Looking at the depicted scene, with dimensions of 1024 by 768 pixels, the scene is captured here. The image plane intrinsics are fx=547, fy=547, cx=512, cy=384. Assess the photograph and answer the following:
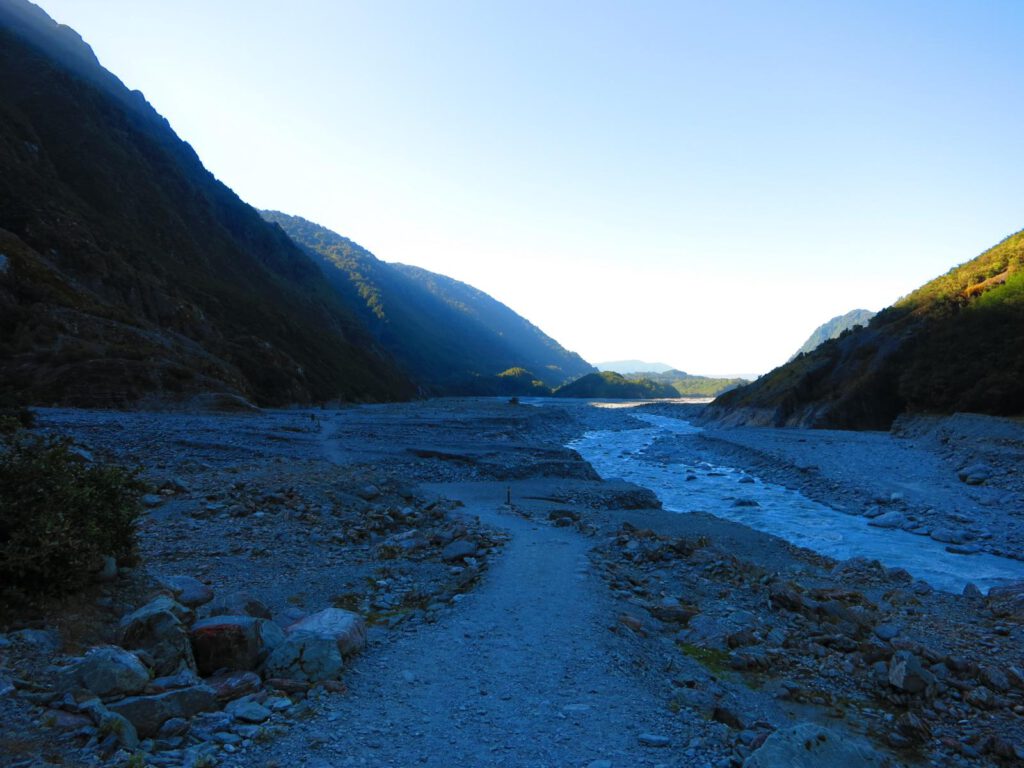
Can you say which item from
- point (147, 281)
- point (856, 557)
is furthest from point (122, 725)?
point (147, 281)

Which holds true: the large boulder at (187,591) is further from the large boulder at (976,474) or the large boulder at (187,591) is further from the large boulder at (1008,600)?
the large boulder at (976,474)

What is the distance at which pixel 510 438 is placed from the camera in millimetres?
39656

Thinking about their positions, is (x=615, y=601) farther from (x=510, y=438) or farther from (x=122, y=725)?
(x=510, y=438)

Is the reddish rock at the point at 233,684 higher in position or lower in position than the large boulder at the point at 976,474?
lower

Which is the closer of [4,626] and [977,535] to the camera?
[4,626]

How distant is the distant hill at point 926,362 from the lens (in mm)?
37406

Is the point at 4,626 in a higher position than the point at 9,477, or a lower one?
lower

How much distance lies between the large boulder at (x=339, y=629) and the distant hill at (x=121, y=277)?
32.3m

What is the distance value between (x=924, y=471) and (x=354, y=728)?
32.3 metres

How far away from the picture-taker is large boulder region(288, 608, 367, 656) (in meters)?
6.85

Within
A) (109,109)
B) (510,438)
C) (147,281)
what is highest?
(109,109)

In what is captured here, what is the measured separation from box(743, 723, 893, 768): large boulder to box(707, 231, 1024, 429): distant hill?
39.3m

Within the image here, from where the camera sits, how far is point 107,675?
16.3 ft

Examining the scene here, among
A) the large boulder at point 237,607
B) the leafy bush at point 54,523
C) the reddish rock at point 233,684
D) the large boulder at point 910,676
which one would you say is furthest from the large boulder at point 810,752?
the leafy bush at point 54,523
